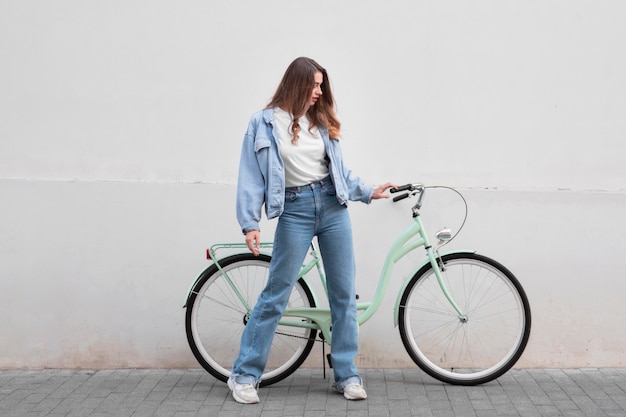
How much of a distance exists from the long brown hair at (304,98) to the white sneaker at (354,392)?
140cm

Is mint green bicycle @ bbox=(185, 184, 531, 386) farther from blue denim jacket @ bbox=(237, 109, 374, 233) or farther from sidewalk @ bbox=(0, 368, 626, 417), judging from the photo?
blue denim jacket @ bbox=(237, 109, 374, 233)

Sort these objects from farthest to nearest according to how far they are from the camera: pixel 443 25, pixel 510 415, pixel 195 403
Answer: pixel 443 25, pixel 195 403, pixel 510 415

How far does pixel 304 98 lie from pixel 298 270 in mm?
961

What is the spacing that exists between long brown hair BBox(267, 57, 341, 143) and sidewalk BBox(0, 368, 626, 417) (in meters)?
1.49

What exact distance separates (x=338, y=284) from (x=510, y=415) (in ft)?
3.87

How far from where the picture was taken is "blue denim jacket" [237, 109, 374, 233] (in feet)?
17.3

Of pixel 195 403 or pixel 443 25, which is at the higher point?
pixel 443 25

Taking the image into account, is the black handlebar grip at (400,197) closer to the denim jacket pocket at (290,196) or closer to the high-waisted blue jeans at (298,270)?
the high-waisted blue jeans at (298,270)

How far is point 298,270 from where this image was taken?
A: 18.1 feet

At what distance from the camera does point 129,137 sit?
6289 mm

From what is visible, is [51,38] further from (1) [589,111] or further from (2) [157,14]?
(1) [589,111]

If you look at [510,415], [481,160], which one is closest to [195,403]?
[510,415]

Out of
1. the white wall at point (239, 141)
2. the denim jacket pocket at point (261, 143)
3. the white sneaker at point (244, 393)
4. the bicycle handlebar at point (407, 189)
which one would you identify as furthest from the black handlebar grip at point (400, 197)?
the white sneaker at point (244, 393)

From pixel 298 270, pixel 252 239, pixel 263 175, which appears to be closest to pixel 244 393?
pixel 298 270
